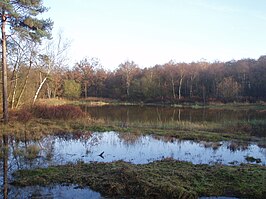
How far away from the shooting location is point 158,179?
26.3ft

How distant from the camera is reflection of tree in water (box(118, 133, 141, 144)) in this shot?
15.2m

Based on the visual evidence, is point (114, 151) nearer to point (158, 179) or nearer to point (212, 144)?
point (158, 179)

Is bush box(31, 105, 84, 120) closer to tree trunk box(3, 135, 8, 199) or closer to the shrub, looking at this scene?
the shrub

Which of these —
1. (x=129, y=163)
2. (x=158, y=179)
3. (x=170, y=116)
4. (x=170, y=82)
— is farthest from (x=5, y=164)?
(x=170, y=82)

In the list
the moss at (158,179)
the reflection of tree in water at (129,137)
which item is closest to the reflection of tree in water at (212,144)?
the reflection of tree in water at (129,137)

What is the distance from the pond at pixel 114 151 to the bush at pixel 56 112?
694 cm

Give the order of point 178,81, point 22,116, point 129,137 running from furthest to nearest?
point 178,81
point 22,116
point 129,137

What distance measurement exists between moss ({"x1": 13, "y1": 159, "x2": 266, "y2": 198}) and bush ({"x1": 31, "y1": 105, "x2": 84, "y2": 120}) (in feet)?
47.9

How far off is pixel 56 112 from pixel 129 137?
10.2 meters

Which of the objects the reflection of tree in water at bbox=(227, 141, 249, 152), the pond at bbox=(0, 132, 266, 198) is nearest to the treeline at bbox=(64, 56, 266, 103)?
the reflection of tree in water at bbox=(227, 141, 249, 152)

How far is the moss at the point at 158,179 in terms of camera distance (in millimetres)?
7406

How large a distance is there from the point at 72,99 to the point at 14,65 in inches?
1566

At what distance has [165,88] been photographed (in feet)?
223

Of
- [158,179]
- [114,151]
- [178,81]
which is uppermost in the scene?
[178,81]
